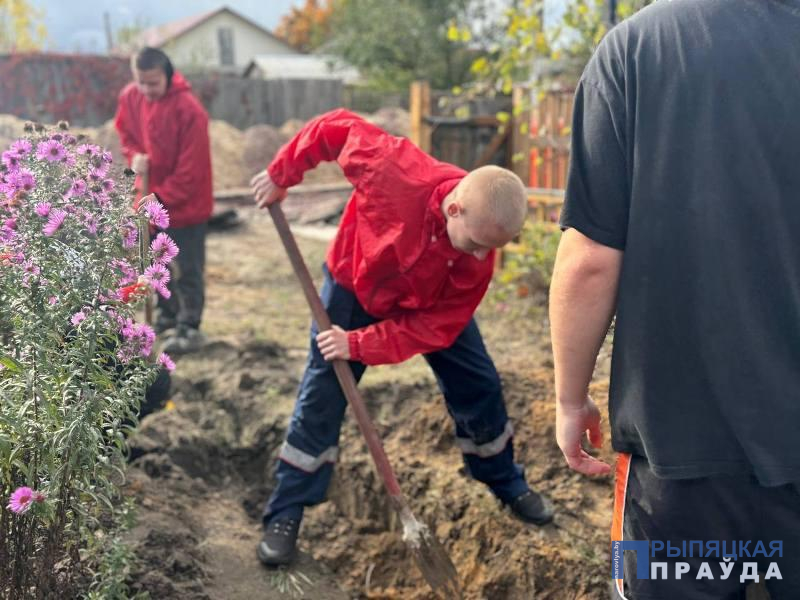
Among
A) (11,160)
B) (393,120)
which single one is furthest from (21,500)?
(393,120)

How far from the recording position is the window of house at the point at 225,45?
57.9 metres

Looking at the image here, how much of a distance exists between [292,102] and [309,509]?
21767mm

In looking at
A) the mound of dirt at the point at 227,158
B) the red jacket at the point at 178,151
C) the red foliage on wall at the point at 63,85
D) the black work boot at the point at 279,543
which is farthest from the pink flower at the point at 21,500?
the red foliage on wall at the point at 63,85

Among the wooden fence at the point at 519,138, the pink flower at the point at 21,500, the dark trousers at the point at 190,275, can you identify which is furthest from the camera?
the wooden fence at the point at 519,138

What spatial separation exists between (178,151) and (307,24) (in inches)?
2313

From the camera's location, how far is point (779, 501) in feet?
5.11

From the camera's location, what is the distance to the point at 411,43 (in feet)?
89.2

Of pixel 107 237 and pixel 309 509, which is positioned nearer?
pixel 107 237

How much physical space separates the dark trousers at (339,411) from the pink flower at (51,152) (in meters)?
1.27

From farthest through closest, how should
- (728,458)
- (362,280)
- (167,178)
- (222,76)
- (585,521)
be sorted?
(222,76), (167,178), (585,521), (362,280), (728,458)

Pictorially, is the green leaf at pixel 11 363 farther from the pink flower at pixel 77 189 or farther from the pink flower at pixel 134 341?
the pink flower at pixel 77 189

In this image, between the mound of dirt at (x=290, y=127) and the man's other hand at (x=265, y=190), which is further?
the mound of dirt at (x=290, y=127)

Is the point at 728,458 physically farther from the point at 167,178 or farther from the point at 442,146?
the point at 442,146

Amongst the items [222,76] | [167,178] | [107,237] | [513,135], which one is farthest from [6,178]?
[222,76]
